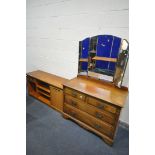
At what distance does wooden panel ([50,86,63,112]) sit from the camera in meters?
2.41

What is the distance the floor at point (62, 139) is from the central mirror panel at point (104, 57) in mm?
904

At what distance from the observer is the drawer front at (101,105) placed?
1678 mm

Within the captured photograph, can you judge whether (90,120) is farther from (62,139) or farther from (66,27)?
(66,27)

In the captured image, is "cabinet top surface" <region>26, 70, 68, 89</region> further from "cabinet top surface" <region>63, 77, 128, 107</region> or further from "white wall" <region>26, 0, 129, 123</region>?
"cabinet top surface" <region>63, 77, 128, 107</region>

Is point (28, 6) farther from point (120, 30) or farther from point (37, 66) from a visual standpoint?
point (120, 30)

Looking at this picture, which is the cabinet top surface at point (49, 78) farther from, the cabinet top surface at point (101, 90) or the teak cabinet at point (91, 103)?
the cabinet top surface at point (101, 90)

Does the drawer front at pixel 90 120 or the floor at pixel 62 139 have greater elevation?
the drawer front at pixel 90 120

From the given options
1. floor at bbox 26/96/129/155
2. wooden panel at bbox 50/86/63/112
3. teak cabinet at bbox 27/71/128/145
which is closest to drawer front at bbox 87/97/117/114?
teak cabinet at bbox 27/71/128/145

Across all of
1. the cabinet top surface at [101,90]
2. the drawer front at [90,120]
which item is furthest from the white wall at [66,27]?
the drawer front at [90,120]

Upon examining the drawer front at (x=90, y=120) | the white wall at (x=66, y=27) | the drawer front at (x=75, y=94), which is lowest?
the drawer front at (x=90, y=120)
